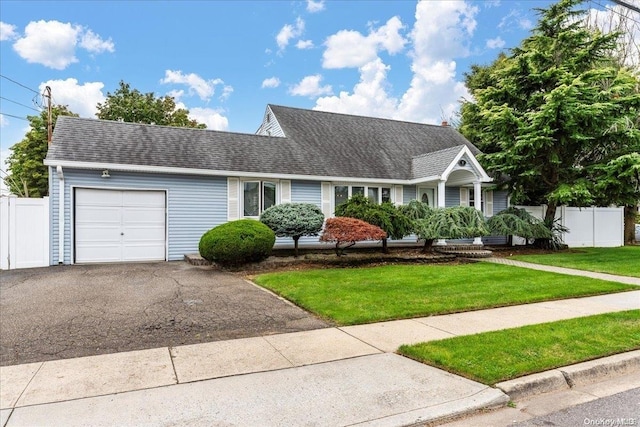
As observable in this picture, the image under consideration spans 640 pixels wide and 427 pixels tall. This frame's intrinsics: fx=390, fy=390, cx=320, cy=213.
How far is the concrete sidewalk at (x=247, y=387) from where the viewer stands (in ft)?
11.0

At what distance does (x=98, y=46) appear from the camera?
19547 millimetres

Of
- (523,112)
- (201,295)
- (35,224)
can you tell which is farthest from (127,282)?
(523,112)

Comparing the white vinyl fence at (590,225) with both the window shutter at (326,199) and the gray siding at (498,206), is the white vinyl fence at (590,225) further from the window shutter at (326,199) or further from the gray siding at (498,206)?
the window shutter at (326,199)

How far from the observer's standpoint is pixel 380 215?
1280 cm

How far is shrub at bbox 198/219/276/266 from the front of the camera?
36.0ft

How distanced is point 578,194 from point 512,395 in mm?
13939

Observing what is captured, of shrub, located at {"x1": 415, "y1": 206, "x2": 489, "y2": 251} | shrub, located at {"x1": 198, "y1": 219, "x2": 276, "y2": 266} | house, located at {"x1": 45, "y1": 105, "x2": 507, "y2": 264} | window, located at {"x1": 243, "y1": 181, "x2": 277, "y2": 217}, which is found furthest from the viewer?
window, located at {"x1": 243, "y1": 181, "x2": 277, "y2": 217}

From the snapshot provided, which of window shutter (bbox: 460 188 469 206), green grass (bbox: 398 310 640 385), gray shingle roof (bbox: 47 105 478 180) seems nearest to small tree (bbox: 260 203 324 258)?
gray shingle roof (bbox: 47 105 478 180)

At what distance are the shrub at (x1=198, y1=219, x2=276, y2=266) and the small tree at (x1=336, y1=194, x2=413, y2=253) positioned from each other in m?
2.97

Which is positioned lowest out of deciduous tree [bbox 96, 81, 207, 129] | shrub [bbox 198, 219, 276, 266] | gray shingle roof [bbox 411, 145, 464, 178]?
shrub [bbox 198, 219, 276, 266]

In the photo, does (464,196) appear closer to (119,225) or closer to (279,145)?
(279,145)

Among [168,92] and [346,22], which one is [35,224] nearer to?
[346,22]

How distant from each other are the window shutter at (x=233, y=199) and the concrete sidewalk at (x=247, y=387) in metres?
9.51

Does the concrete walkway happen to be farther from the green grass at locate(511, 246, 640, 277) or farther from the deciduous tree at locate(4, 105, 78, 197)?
the deciduous tree at locate(4, 105, 78, 197)
